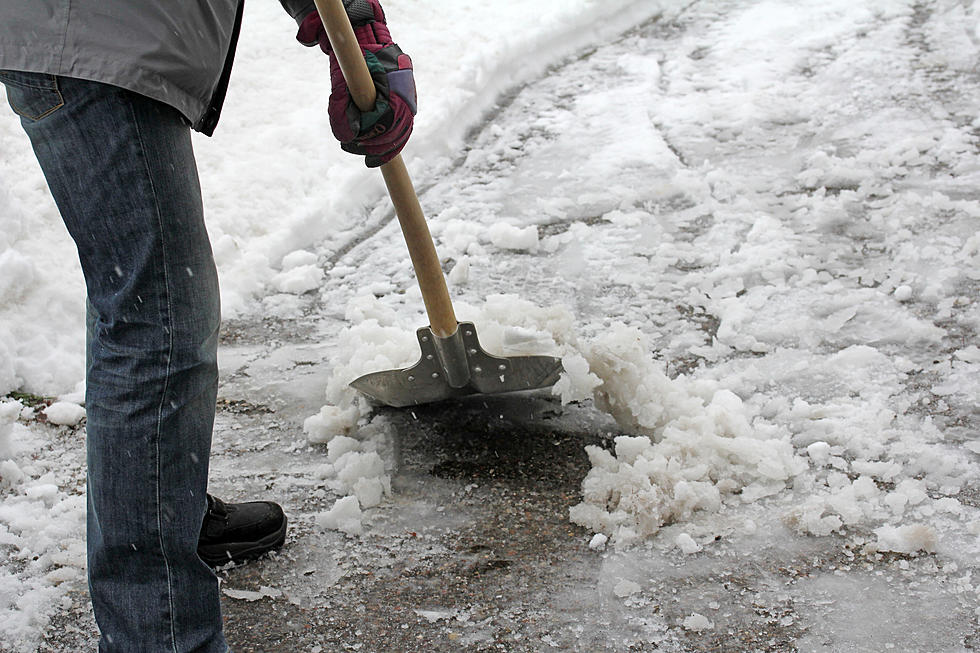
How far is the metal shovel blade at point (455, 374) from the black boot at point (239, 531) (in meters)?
0.47

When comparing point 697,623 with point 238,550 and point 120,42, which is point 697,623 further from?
point 120,42

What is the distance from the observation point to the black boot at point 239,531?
199 cm

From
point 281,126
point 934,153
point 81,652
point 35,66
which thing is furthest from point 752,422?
point 281,126

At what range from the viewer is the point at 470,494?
7.25 ft

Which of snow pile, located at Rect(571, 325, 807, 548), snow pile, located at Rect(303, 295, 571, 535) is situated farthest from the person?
snow pile, located at Rect(571, 325, 807, 548)

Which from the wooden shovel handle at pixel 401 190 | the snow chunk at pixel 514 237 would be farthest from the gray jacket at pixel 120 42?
the snow chunk at pixel 514 237

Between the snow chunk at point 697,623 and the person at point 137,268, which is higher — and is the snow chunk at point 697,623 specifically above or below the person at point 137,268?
below

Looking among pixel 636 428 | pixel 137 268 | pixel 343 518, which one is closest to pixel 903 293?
pixel 636 428

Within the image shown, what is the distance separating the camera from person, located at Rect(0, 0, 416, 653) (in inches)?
54.2

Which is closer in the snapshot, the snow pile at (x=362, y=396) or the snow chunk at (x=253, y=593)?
the snow chunk at (x=253, y=593)

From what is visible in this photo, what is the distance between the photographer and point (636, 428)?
7.81 ft

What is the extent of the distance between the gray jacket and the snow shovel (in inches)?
28.4

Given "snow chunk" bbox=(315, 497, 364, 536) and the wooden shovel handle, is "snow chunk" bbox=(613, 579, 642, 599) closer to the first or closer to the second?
"snow chunk" bbox=(315, 497, 364, 536)

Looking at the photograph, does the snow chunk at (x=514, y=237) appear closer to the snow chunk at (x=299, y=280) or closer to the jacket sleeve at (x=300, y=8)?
the snow chunk at (x=299, y=280)
